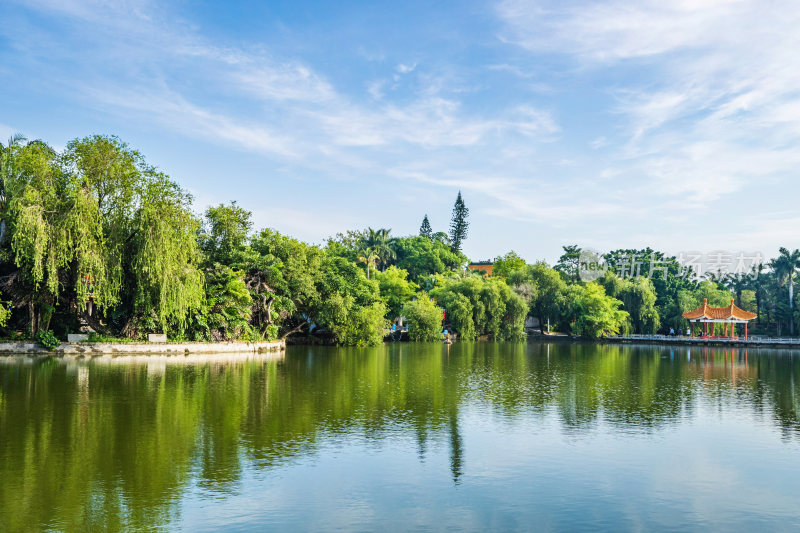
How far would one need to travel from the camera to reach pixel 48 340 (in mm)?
33906

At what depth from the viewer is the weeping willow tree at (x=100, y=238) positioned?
1272 inches

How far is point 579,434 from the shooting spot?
635 inches

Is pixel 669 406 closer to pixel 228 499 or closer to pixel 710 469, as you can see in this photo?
pixel 710 469

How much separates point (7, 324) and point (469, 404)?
93.4 feet

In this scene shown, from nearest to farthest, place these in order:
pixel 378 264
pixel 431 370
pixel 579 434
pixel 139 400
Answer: pixel 579 434 → pixel 139 400 → pixel 431 370 → pixel 378 264

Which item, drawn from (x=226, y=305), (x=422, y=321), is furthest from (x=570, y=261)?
(x=226, y=305)

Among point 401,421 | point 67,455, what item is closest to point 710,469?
point 401,421

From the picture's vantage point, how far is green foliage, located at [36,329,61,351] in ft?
111

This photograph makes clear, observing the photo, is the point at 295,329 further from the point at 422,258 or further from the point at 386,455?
the point at 386,455

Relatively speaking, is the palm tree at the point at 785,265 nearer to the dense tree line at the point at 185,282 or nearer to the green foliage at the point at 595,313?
the dense tree line at the point at 185,282

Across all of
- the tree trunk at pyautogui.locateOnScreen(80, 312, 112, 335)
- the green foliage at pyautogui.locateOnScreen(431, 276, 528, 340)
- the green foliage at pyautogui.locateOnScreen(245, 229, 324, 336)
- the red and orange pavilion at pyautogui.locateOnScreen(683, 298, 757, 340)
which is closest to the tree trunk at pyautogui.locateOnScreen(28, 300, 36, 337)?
the tree trunk at pyautogui.locateOnScreen(80, 312, 112, 335)

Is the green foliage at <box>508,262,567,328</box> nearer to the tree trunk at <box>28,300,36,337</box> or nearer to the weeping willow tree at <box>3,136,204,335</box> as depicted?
the weeping willow tree at <box>3,136,204,335</box>

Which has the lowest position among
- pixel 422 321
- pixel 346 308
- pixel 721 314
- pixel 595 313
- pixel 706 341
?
pixel 706 341

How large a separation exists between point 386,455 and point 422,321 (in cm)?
4878
